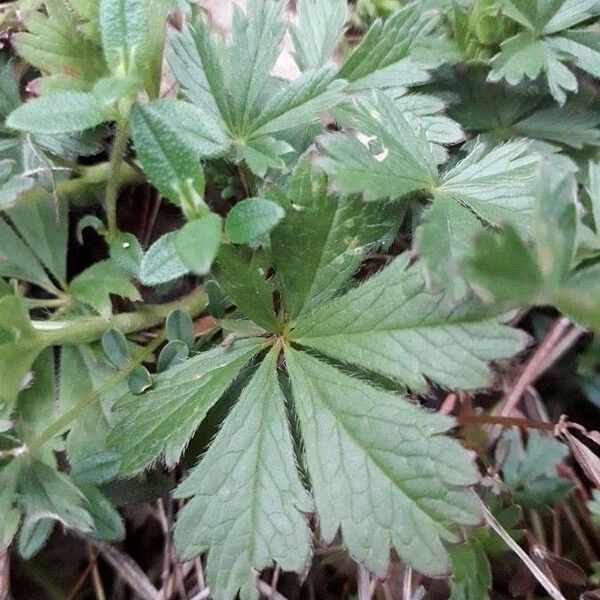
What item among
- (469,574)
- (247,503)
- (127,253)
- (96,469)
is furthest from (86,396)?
(469,574)

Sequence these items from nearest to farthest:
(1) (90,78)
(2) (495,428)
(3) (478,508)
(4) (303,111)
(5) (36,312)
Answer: (3) (478,508), (4) (303,111), (1) (90,78), (5) (36,312), (2) (495,428)

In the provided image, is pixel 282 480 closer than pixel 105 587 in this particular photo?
Yes

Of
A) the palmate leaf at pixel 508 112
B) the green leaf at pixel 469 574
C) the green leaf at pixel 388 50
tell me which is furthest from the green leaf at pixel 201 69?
the green leaf at pixel 469 574

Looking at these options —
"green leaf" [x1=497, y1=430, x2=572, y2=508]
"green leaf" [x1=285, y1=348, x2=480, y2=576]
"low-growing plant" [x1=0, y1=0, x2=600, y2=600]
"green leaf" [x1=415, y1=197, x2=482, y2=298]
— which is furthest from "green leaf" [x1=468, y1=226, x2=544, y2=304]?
"green leaf" [x1=497, y1=430, x2=572, y2=508]

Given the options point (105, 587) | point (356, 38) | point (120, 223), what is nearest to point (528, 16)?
point (356, 38)

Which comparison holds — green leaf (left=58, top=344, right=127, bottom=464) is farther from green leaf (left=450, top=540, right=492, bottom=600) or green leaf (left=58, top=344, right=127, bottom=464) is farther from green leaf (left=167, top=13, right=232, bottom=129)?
green leaf (left=450, top=540, right=492, bottom=600)

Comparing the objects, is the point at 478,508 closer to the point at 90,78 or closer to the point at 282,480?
the point at 282,480

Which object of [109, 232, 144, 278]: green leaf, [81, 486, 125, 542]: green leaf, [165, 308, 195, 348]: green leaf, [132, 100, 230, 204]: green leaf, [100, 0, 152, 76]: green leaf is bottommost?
[81, 486, 125, 542]: green leaf
